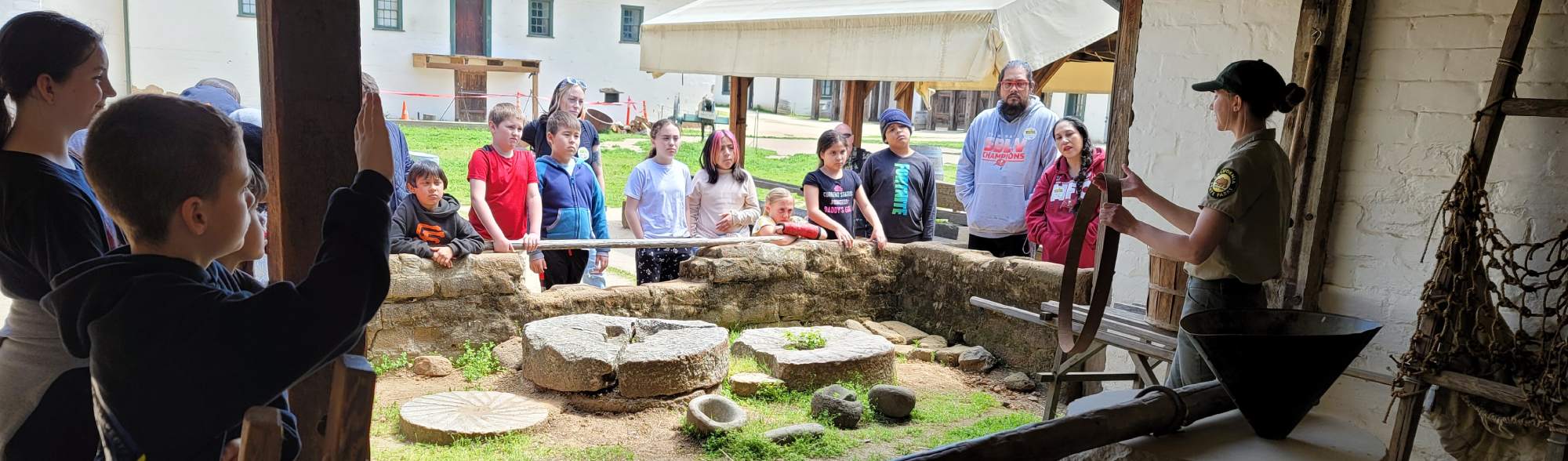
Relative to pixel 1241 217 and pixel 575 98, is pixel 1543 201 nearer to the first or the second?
pixel 1241 217

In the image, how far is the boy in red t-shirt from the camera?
18.4 feet

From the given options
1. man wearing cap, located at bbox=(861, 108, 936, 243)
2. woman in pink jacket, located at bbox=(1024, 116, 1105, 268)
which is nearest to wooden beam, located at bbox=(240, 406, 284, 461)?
woman in pink jacket, located at bbox=(1024, 116, 1105, 268)

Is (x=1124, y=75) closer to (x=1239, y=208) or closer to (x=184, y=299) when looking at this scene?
(x=1239, y=208)

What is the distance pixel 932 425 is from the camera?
16.2ft

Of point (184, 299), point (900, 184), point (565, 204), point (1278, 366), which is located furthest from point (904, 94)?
point (184, 299)

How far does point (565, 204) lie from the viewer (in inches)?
236

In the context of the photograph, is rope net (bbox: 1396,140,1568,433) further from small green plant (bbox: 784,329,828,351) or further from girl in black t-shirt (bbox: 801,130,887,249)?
girl in black t-shirt (bbox: 801,130,887,249)

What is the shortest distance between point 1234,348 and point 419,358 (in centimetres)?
411

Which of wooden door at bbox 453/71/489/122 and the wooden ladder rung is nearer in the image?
the wooden ladder rung

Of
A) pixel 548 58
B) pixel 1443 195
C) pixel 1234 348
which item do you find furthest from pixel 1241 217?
pixel 548 58

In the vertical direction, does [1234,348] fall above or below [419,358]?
above

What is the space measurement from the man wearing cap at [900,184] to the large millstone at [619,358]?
1.77 m

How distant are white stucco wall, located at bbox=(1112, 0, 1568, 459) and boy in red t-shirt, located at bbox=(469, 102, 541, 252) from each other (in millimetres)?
3399

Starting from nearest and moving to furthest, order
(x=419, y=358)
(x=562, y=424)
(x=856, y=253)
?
(x=562, y=424)
(x=419, y=358)
(x=856, y=253)
